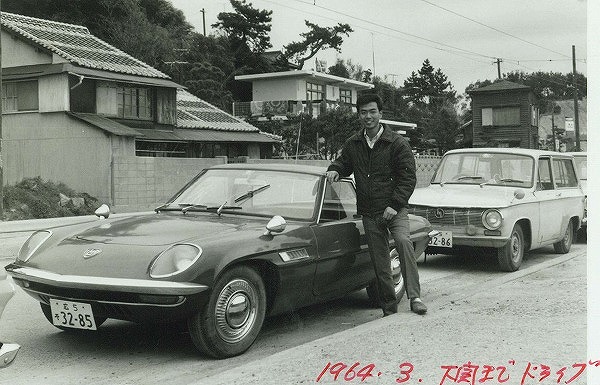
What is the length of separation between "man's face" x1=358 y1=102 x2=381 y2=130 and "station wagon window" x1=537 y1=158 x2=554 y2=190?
14.7 ft

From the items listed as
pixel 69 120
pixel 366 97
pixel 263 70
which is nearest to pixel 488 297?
pixel 366 97

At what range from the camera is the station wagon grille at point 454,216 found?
28.6 feet

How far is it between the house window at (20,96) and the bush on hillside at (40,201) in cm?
443

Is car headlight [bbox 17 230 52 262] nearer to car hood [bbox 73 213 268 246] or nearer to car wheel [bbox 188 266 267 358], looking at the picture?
car hood [bbox 73 213 268 246]

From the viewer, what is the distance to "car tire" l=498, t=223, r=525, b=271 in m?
8.66

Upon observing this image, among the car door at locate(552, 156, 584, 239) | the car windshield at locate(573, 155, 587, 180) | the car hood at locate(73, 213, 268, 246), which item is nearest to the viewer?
the car hood at locate(73, 213, 268, 246)

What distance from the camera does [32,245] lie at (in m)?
5.21

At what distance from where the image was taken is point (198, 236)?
190 inches

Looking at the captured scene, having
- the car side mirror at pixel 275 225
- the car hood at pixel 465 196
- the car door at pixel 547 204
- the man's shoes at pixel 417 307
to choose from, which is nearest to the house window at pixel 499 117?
the car door at pixel 547 204

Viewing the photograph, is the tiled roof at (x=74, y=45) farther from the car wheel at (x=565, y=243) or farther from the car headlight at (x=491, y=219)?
the car headlight at (x=491, y=219)

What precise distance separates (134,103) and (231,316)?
25793 millimetres

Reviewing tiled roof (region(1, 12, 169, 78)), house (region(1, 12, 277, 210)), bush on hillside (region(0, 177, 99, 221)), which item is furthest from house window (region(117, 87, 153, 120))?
bush on hillside (region(0, 177, 99, 221))

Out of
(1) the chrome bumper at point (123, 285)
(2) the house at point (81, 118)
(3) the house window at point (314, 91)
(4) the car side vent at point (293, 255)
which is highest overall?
(3) the house window at point (314, 91)
